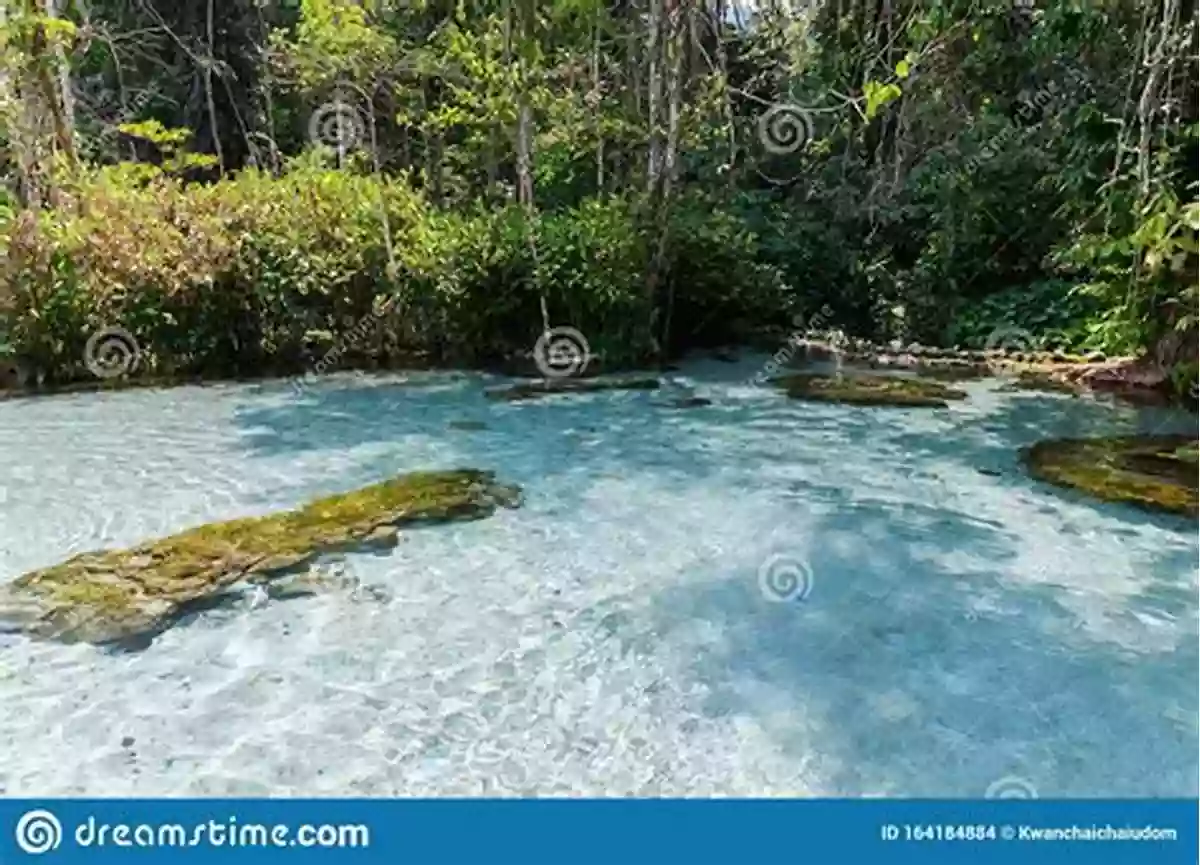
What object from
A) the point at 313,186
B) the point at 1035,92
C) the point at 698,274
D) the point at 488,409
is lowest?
the point at 488,409

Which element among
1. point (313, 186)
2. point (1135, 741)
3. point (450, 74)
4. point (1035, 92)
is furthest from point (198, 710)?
point (1035, 92)

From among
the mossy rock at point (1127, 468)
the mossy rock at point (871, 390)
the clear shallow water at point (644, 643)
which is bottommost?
the mossy rock at point (871, 390)

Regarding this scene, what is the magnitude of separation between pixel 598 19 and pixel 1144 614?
6.56 metres

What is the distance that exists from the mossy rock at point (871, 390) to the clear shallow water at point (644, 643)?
53.5 inches

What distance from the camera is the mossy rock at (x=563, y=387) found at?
7.80 metres

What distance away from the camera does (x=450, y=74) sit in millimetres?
9945

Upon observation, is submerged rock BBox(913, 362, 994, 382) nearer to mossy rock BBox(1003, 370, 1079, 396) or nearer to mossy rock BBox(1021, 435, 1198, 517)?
mossy rock BBox(1003, 370, 1079, 396)

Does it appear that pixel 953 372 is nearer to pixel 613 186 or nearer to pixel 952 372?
pixel 952 372

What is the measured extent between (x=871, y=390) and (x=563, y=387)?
2320 mm

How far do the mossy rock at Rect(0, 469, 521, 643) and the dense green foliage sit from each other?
3293 millimetres

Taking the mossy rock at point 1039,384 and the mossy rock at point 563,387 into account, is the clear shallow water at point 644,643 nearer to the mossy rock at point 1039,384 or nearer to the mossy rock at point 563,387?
the mossy rock at point 563,387
